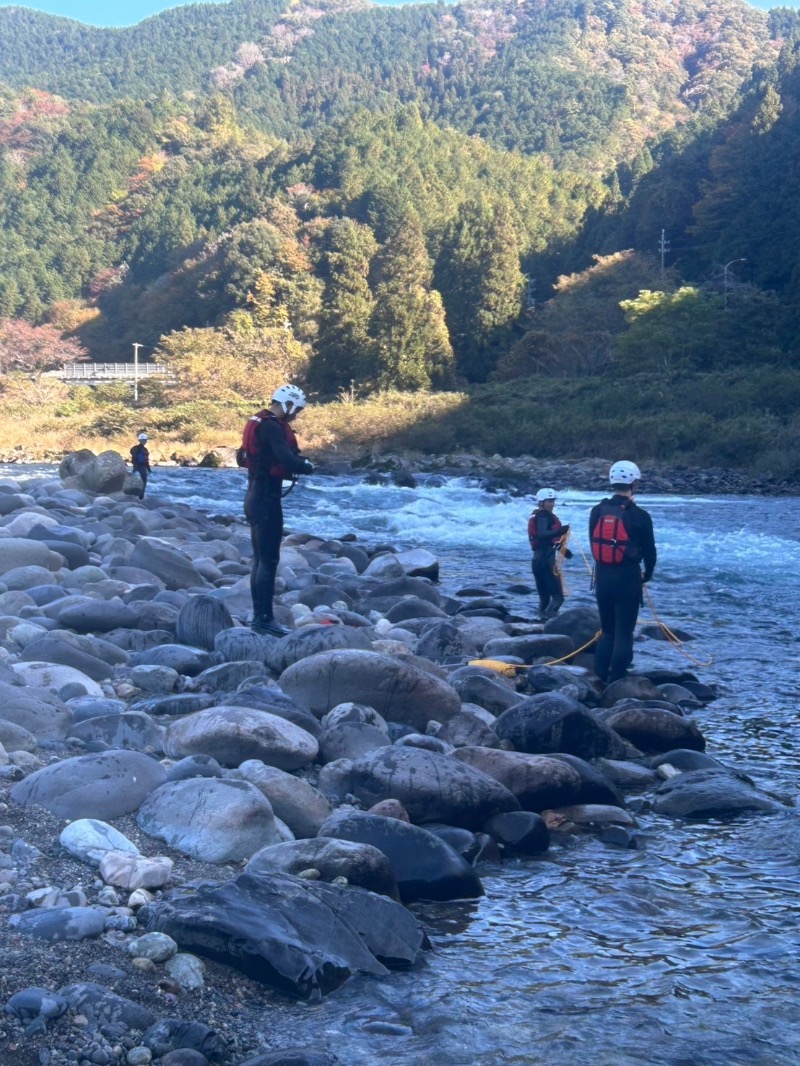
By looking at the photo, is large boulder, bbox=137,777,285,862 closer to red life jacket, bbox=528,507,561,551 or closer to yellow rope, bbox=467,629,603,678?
yellow rope, bbox=467,629,603,678

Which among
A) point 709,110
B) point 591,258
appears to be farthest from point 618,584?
point 709,110

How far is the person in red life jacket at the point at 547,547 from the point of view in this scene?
404 inches

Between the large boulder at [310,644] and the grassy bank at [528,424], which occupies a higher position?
the grassy bank at [528,424]

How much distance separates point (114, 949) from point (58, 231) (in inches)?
3514

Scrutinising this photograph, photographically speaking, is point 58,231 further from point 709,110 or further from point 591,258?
point 709,110

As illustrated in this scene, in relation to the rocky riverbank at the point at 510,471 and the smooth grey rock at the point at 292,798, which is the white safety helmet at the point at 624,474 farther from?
the rocky riverbank at the point at 510,471

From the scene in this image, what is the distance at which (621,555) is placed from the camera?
7.44 meters

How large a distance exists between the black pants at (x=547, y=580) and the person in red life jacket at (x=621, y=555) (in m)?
2.70

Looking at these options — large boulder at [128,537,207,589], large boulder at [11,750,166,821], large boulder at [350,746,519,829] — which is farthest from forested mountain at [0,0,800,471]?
large boulder at [11,750,166,821]

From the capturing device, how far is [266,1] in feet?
543

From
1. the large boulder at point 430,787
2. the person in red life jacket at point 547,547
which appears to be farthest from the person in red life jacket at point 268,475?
the person in red life jacket at point 547,547

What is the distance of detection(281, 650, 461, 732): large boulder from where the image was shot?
237 inches

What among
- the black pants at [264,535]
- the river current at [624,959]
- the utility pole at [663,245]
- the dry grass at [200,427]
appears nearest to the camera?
the river current at [624,959]

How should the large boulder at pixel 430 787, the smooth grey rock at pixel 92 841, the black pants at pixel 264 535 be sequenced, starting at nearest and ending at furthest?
1. the smooth grey rock at pixel 92 841
2. the large boulder at pixel 430 787
3. the black pants at pixel 264 535
